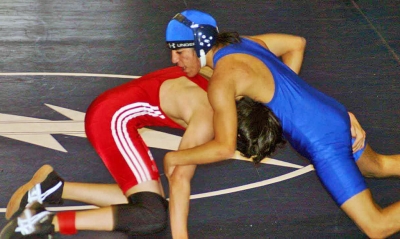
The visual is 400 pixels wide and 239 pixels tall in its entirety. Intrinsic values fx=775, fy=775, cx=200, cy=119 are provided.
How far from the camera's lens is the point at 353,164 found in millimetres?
4379

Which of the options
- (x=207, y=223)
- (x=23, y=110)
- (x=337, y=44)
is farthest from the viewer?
(x=337, y=44)

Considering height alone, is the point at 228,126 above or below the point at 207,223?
above

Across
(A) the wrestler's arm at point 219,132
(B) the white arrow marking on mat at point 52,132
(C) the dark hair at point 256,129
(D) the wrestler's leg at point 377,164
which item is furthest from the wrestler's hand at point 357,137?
(B) the white arrow marking on mat at point 52,132

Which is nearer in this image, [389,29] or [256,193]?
Answer: [256,193]

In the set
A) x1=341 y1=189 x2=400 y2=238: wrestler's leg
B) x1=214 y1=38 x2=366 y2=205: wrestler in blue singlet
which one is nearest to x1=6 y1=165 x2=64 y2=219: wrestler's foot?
x1=214 y1=38 x2=366 y2=205: wrestler in blue singlet

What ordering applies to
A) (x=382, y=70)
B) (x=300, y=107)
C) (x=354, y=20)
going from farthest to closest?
(x=354, y=20)
(x=382, y=70)
(x=300, y=107)

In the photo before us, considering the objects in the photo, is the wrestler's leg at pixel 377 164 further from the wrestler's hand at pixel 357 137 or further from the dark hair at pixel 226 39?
the dark hair at pixel 226 39

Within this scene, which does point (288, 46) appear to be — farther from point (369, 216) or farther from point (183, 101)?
point (369, 216)

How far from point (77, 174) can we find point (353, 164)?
1.92m

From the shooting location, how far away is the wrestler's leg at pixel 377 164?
4.73m

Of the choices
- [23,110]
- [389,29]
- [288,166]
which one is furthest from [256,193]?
[389,29]

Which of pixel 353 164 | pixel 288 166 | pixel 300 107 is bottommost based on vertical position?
pixel 288 166

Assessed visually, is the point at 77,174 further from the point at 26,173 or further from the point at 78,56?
the point at 78,56

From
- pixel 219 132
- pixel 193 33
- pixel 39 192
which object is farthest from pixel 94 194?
pixel 193 33
